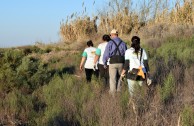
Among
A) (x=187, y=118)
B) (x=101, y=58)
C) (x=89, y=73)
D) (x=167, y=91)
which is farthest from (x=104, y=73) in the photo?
(x=187, y=118)

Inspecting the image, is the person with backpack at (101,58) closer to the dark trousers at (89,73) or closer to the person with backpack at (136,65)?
the dark trousers at (89,73)

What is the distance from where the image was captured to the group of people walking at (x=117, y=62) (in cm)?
971

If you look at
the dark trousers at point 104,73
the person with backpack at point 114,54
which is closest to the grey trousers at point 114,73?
the person with backpack at point 114,54

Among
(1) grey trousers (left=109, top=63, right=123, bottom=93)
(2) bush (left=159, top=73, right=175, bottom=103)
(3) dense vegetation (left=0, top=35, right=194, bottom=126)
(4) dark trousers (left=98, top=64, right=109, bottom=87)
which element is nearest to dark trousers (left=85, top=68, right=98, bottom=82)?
(3) dense vegetation (left=0, top=35, right=194, bottom=126)

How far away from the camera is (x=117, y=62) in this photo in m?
11.2

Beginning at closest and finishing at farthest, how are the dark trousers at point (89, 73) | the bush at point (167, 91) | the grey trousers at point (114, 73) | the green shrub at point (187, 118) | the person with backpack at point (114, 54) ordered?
the green shrub at point (187, 118), the bush at point (167, 91), the person with backpack at point (114, 54), the grey trousers at point (114, 73), the dark trousers at point (89, 73)

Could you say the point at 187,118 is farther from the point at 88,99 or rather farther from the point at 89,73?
the point at 89,73

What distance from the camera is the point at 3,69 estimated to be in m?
14.8

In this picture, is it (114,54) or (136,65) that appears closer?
(136,65)

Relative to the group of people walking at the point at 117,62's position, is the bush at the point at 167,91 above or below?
below

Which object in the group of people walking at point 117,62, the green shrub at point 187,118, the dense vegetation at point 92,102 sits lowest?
the dense vegetation at point 92,102

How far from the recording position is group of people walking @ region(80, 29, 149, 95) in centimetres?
971

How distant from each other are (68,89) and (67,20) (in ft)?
113

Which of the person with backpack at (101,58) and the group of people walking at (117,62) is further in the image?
the person with backpack at (101,58)
